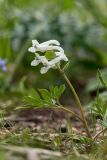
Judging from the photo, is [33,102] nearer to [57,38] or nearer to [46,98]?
[46,98]

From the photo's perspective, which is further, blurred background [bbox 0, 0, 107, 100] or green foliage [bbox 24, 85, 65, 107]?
blurred background [bbox 0, 0, 107, 100]

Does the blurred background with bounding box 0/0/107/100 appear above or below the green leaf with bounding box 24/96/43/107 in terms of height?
above

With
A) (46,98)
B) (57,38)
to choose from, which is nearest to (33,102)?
(46,98)

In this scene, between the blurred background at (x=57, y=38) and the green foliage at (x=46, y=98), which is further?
the blurred background at (x=57, y=38)

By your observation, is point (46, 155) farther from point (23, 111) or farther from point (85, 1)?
point (85, 1)

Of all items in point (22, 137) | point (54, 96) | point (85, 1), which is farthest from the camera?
point (85, 1)

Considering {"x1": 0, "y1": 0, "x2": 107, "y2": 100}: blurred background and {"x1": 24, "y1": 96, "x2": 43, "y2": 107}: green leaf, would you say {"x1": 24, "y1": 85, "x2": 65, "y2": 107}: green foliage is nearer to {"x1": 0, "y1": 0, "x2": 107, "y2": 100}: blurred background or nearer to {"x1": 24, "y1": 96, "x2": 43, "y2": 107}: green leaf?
{"x1": 24, "y1": 96, "x2": 43, "y2": 107}: green leaf

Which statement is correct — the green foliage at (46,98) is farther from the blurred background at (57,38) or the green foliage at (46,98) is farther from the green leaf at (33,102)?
the blurred background at (57,38)

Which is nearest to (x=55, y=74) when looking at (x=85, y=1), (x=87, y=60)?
(x=87, y=60)

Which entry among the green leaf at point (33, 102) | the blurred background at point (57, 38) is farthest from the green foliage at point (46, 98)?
the blurred background at point (57, 38)

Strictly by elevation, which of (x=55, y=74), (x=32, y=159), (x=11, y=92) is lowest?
(x=32, y=159)

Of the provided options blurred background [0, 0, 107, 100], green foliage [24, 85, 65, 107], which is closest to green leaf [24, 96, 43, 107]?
green foliage [24, 85, 65, 107]
